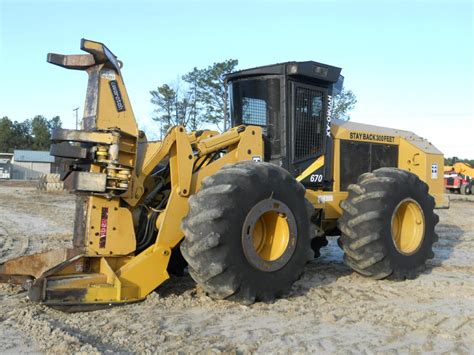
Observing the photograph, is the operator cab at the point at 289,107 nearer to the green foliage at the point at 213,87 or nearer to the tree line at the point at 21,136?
the green foliage at the point at 213,87

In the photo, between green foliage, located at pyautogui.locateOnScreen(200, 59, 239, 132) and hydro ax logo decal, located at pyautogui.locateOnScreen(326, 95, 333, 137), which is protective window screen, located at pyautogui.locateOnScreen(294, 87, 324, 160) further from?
green foliage, located at pyautogui.locateOnScreen(200, 59, 239, 132)

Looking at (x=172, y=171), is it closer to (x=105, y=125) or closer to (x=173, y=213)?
→ (x=173, y=213)

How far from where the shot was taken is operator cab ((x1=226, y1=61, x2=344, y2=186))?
661 cm

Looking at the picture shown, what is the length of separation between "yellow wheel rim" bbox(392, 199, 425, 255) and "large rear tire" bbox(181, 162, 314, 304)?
1.89 m

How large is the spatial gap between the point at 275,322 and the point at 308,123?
10.4 ft

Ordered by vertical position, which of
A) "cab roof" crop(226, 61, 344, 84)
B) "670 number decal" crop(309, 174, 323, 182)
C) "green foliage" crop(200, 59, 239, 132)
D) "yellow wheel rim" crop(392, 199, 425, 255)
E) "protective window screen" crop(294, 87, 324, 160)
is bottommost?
"yellow wheel rim" crop(392, 199, 425, 255)

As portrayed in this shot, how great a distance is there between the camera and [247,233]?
495 cm

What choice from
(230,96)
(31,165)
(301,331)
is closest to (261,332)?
(301,331)

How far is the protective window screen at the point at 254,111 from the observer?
22.3ft

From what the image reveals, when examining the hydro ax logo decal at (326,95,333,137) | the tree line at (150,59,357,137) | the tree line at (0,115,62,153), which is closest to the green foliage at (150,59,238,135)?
the tree line at (150,59,357,137)

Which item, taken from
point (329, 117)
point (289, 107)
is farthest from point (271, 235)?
point (329, 117)

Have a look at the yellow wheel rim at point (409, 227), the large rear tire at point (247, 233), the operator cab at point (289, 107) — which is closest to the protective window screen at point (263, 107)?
the operator cab at point (289, 107)

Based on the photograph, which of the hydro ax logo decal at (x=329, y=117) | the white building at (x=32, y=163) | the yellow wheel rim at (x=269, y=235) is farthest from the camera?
the white building at (x=32, y=163)

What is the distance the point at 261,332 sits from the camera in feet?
13.9
